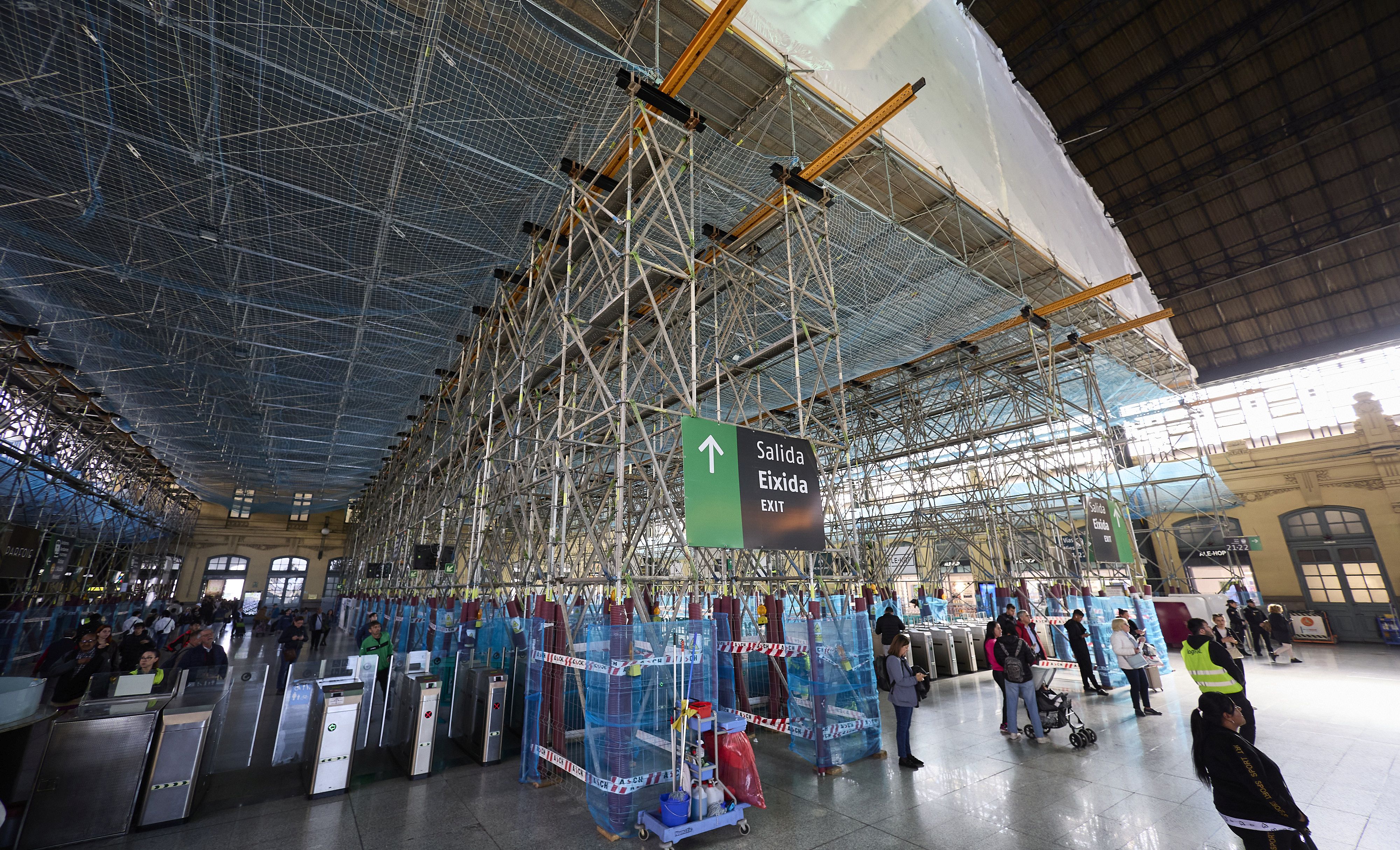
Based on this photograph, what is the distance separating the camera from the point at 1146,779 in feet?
18.5

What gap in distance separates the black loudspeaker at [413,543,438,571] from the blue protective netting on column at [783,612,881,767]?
26.0 feet

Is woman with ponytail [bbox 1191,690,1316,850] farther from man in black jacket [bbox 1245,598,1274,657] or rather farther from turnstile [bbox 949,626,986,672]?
man in black jacket [bbox 1245,598,1274,657]

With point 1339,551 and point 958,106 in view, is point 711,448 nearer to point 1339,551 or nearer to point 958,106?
point 958,106

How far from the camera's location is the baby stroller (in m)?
6.96

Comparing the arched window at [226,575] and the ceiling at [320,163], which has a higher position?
the ceiling at [320,163]

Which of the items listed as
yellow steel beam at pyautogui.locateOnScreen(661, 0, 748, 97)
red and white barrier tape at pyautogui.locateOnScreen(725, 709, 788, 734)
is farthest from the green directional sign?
yellow steel beam at pyautogui.locateOnScreen(661, 0, 748, 97)

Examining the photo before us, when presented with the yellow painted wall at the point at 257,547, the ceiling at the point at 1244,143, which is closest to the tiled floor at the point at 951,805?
the ceiling at the point at 1244,143

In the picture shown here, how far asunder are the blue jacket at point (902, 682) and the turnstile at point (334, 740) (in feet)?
19.1

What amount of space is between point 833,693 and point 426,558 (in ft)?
28.7

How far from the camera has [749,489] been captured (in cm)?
537

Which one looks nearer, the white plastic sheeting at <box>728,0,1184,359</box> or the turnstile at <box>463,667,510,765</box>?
the turnstile at <box>463,667,510,765</box>

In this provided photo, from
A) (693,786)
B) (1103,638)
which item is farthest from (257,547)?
(1103,638)

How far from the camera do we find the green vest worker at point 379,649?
8.02 m

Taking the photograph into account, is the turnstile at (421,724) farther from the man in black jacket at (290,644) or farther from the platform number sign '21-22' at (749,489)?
the man in black jacket at (290,644)
